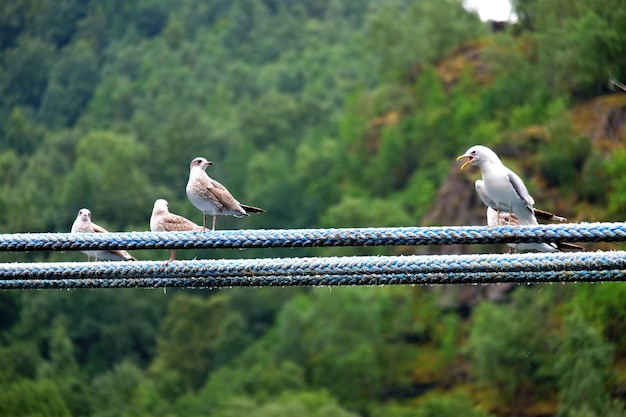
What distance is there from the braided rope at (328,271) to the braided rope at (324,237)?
0.08 meters

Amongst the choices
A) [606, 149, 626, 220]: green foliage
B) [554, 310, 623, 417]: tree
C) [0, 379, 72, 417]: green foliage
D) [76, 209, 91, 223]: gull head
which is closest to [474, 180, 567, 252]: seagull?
[76, 209, 91, 223]: gull head

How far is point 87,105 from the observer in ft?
555

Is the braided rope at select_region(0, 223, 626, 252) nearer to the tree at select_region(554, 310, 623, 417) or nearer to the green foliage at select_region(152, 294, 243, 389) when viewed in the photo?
the tree at select_region(554, 310, 623, 417)

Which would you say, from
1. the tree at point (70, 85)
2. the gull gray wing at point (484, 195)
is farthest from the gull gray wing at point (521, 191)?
the tree at point (70, 85)

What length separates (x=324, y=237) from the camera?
5848 millimetres

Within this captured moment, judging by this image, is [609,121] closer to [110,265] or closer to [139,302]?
[139,302]

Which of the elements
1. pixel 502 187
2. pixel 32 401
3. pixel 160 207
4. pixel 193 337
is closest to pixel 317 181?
pixel 193 337

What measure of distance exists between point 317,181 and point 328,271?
408 feet

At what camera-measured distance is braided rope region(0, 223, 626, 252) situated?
5.66 metres

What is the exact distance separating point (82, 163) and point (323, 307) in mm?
40250

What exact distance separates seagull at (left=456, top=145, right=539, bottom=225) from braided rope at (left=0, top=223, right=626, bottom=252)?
5092mm

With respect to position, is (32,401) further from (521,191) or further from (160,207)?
(521,191)

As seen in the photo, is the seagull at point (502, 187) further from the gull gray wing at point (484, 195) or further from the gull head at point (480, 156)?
the gull gray wing at point (484, 195)

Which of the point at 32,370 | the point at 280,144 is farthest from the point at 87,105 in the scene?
the point at 32,370
